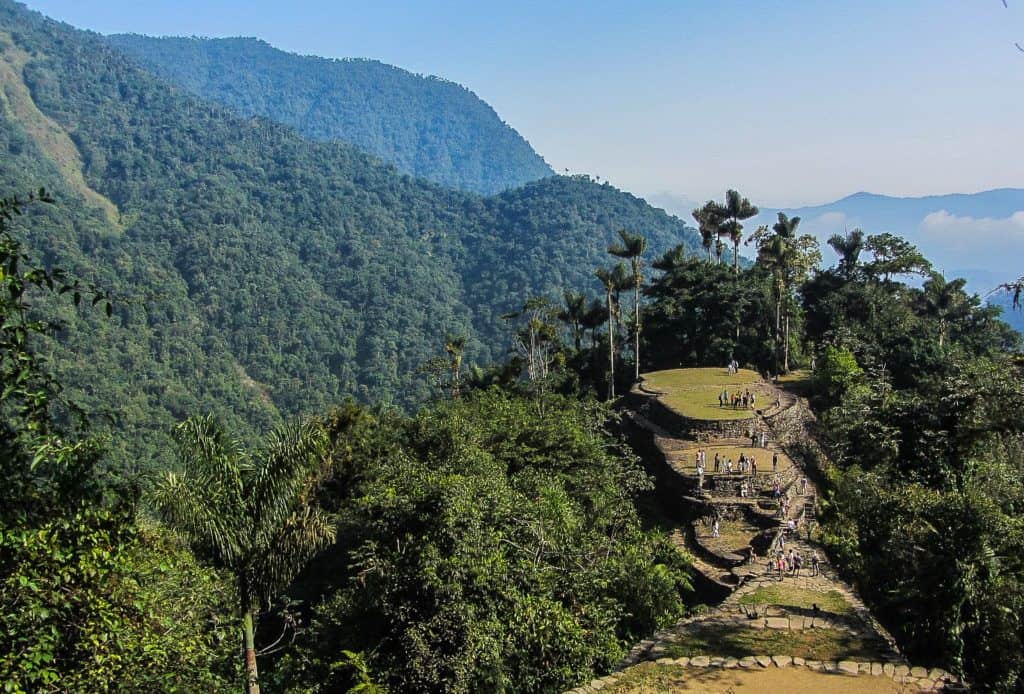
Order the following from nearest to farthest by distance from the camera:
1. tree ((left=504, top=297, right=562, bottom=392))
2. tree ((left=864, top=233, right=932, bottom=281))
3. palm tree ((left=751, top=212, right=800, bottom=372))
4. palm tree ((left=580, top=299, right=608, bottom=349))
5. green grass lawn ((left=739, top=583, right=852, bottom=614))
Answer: green grass lawn ((left=739, top=583, right=852, bottom=614))
palm tree ((left=751, top=212, right=800, bottom=372))
tree ((left=504, top=297, right=562, bottom=392))
tree ((left=864, top=233, right=932, bottom=281))
palm tree ((left=580, top=299, right=608, bottom=349))

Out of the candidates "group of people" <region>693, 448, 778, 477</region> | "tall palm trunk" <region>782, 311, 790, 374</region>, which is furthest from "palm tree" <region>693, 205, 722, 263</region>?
"group of people" <region>693, 448, 778, 477</region>

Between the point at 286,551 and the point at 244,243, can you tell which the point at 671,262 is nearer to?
the point at 286,551

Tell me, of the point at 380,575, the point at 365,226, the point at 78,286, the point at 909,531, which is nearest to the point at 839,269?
the point at 909,531

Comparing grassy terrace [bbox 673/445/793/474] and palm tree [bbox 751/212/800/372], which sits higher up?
palm tree [bbox 751/212/800/372]

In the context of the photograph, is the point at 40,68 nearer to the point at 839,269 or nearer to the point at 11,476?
the point at 839,269

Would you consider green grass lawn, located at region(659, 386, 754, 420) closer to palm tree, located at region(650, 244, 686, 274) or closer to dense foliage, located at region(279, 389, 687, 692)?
dense foliage, located at region(279, 389, 687, 692)

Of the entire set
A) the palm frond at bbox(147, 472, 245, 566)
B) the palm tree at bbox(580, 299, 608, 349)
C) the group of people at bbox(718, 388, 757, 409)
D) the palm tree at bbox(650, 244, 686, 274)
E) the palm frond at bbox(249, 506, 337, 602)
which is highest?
the palm tree at bbox(650, 244, 686, 274)

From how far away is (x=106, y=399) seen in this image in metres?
69.9

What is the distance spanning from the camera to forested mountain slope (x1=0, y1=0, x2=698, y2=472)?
278ft

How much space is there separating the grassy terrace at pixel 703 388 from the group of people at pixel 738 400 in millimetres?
223

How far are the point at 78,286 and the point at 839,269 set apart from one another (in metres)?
38.8

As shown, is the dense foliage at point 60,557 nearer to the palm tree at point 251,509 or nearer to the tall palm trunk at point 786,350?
the palm tree at point 251,509

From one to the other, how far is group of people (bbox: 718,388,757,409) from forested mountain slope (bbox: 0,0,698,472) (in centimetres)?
4586

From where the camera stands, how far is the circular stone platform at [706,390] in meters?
25.3
